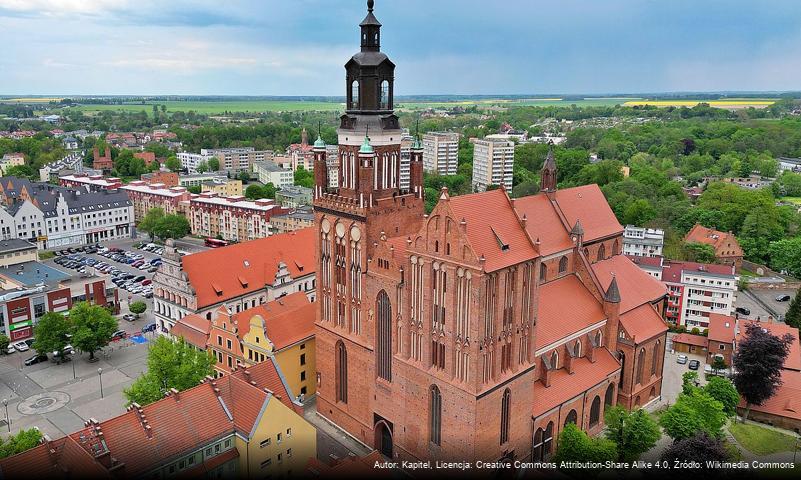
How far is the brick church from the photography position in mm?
38438

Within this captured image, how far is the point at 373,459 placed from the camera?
35.4m

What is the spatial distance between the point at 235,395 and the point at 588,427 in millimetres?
28984

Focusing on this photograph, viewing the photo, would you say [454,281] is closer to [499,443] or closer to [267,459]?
[499,443]

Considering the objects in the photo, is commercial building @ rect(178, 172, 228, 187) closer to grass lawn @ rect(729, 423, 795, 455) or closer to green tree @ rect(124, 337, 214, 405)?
green tree @ rect(124, 337, 214, 405)

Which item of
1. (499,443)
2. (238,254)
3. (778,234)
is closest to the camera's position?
(499,443)

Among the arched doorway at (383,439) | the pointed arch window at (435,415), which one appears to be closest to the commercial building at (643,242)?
the arched doorway at (383,439)

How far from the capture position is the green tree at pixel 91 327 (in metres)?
60.8

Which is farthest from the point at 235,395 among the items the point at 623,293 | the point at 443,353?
the point at 623,293

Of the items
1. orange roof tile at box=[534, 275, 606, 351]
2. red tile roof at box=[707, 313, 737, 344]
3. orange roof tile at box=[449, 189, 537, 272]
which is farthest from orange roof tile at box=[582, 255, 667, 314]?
orange roof tile at box=[449, 189, 537, 272]

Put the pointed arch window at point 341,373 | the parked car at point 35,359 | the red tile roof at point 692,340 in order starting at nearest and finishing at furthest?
the pointed arch window at point 341,373 < the parked car at point 35,359 < the red tile roof at point 692,340

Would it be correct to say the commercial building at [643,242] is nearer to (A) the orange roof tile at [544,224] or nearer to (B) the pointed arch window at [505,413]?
(A) the orange roof tile at [544,224]

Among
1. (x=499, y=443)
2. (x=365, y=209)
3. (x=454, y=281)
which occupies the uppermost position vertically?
(x=365, y=209)

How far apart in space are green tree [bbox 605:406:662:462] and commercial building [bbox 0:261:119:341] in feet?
209

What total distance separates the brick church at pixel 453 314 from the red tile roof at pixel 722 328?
12633mm
